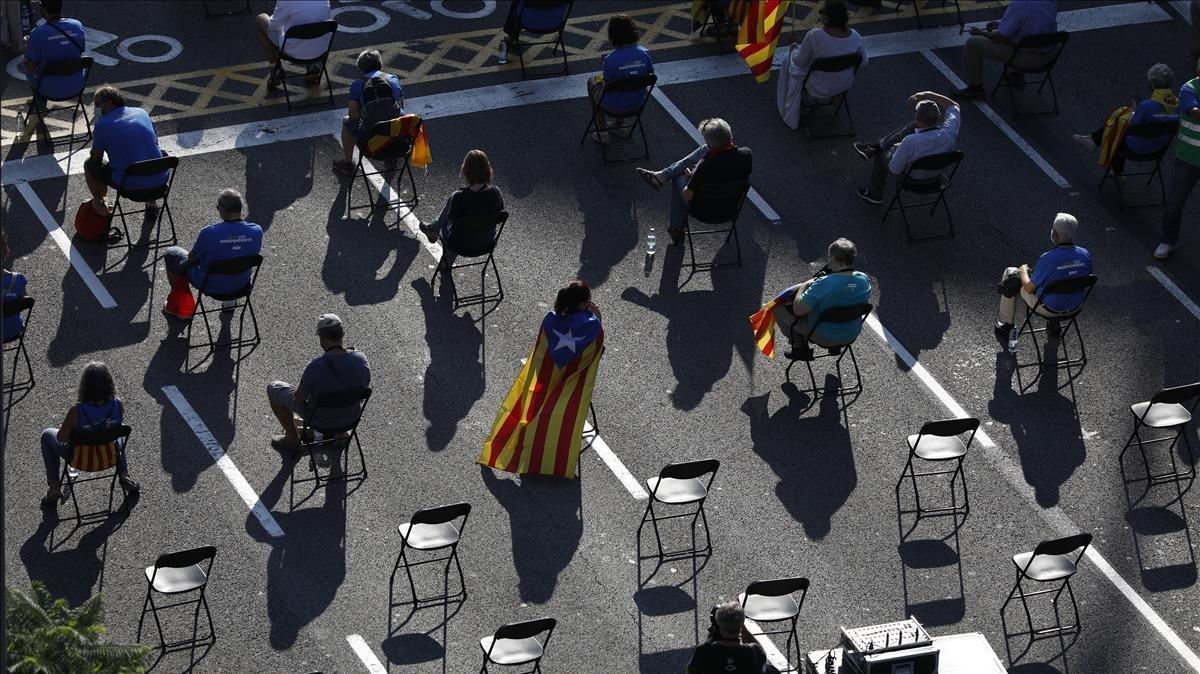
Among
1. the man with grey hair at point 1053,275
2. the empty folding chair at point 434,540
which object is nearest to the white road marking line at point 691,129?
the man with grey hair at point 1053,275

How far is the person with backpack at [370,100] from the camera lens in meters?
17.1

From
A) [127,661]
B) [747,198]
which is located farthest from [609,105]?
[127,661]

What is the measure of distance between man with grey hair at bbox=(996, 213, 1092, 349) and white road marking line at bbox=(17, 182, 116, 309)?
798 cm

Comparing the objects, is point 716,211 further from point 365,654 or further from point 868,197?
point 365,654

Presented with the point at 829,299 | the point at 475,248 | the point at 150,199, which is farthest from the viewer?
the point at 150,199

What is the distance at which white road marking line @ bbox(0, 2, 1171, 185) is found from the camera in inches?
703

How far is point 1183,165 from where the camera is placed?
16.9 metres

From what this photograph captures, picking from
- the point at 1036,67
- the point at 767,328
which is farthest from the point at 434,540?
the point at 1036,67

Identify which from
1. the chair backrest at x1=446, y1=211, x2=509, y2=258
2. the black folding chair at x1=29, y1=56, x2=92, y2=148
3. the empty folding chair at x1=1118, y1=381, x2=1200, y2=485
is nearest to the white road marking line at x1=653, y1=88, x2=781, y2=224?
the chair backrest at x1=446, y1=211, x2=509, y2=258

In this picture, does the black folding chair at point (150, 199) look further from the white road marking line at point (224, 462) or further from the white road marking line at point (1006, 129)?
the white road marking line at point (1006, 129)

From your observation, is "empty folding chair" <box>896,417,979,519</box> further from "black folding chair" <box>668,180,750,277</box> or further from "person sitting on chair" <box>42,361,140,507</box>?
"person sitting on chair" <box>42,361,140,507</box>

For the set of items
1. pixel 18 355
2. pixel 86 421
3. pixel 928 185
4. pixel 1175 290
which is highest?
pixel 86 421

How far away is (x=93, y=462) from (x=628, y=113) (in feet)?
22.8

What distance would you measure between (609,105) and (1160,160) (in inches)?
224
